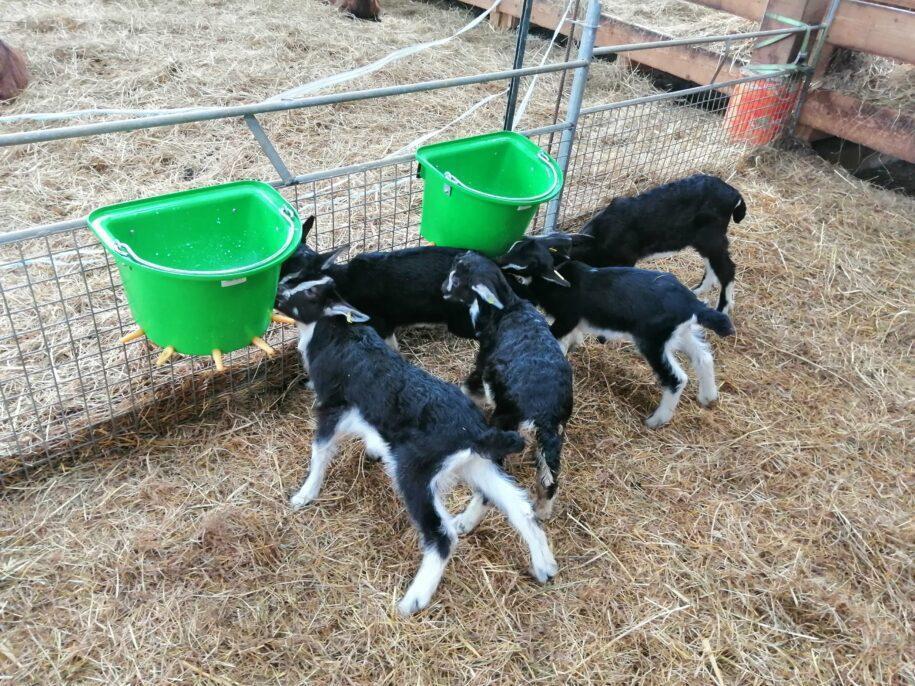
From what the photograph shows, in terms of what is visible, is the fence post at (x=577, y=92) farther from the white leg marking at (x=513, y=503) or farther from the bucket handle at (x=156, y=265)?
the bucket handle at (x=156, y=265)

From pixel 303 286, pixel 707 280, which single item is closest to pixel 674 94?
pixel 707 280

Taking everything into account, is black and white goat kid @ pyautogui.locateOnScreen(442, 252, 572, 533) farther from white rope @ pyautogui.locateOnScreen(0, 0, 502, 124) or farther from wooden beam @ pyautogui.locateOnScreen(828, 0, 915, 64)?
wooden beam @ pyautogui.locateOnScreen(828, 0, 915, 64)

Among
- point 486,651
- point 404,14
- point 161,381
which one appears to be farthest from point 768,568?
point 404,14

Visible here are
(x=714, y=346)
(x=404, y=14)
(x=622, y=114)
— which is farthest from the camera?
(x=404, y=14)

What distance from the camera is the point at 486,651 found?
2.95 m

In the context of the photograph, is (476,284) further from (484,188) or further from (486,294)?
(484,188)

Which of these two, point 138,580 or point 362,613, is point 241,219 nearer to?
point 138,580

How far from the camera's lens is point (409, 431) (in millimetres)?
3068

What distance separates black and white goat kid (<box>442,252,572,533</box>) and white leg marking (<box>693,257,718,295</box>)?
203 centimetres

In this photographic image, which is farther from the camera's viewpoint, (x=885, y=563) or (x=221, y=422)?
(x=221, y=422)

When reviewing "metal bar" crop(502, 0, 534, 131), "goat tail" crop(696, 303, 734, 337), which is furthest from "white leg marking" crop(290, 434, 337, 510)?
"metal bar" crop(502, 0, 534, 131)

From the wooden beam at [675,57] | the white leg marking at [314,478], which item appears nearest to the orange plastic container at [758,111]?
the wooden beam at [675,57]

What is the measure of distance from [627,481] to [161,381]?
2.59 m

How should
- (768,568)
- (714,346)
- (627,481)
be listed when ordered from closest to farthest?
1. (768,568)
2. (627,481)
3. (714,346)
